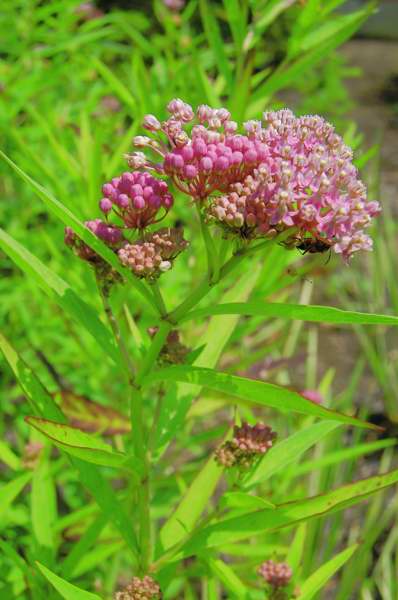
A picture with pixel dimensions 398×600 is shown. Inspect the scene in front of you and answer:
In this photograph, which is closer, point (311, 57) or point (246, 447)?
point (246, 447)

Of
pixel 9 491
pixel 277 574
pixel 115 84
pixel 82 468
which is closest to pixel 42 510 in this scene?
pixel 9 491

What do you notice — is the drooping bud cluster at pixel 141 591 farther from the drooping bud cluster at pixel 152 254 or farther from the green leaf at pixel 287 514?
the drooping bud cluster at pixel 152 254

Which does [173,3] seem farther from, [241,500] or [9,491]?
[241,500]

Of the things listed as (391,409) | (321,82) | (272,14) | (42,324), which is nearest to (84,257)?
(272,14)

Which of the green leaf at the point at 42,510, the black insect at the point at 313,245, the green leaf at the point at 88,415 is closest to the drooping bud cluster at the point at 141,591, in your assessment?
the green leaf at the point at 42,510

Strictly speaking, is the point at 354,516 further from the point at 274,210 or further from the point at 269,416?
the point at 274,210
